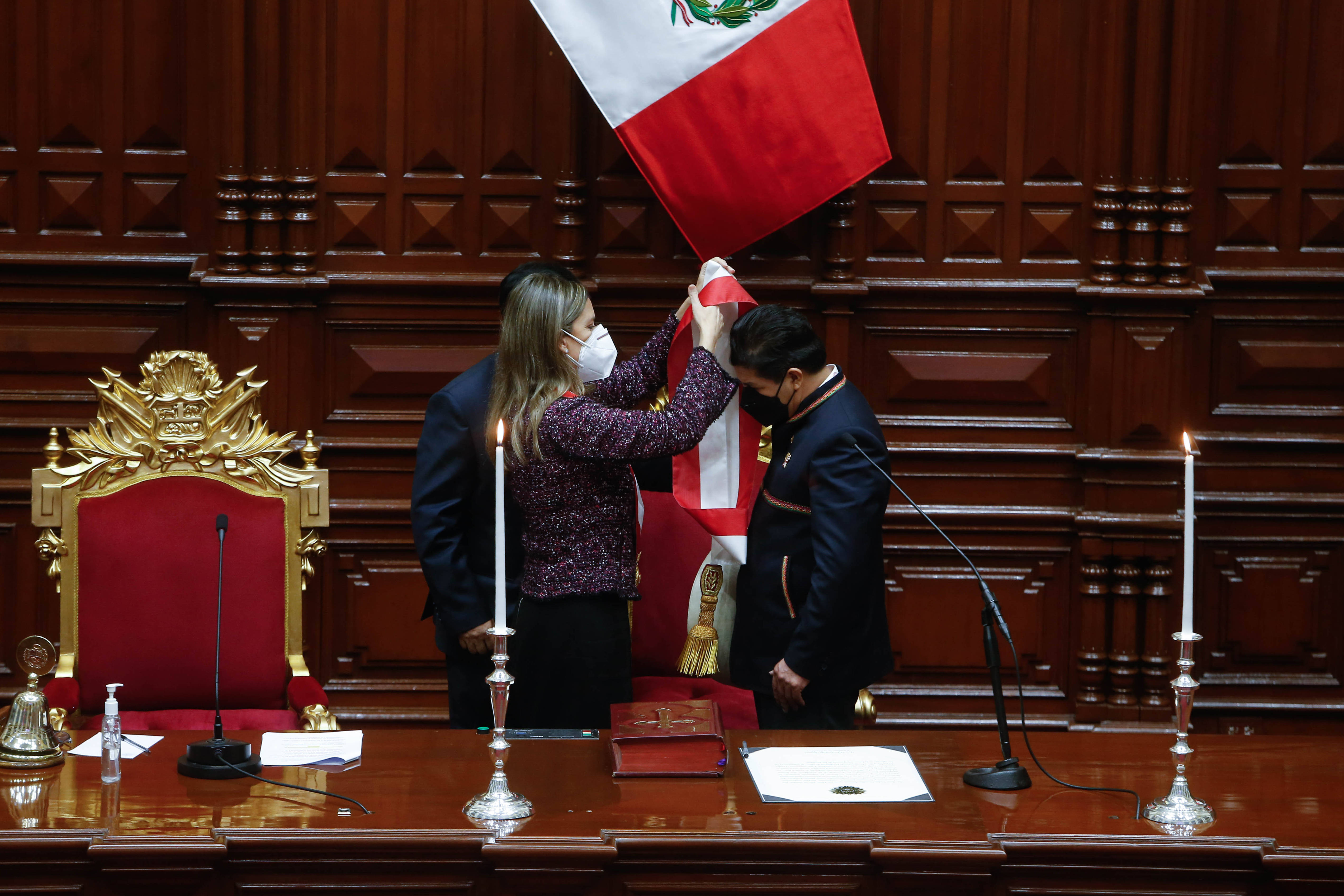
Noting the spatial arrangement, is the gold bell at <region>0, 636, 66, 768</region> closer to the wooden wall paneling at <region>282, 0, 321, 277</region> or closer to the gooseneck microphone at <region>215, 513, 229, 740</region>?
the gooseneck microphone at <region>215, 513, 229, 740</region>

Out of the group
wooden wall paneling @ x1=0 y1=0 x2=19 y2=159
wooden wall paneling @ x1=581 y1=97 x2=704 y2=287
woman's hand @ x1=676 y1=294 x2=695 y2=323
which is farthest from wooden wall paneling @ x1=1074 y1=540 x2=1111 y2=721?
wooden wall paneling @ x1=0 y1=0 x2=19 y2=159

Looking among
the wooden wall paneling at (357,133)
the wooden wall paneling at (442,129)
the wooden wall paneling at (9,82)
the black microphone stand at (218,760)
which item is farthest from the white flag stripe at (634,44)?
the black microphone stand at (218,760)

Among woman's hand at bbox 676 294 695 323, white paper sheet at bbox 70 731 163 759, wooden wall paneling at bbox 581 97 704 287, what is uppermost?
wooden wall paneling at bbox 581 97 704 287

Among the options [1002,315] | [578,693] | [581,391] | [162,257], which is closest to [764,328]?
[581,391]

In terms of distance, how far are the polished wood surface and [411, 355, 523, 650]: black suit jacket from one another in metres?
1.15

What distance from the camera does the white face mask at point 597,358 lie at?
2891 mm

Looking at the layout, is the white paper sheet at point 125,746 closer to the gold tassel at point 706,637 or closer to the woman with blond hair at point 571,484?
the woman with blond hair at point 571,484

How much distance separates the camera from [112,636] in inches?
115

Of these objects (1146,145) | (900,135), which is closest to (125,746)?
(900,135)

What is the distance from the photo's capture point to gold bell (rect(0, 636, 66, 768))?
225 cm

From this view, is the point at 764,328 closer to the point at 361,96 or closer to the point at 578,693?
the point at 578,693

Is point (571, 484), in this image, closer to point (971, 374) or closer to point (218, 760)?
point (218, 760)

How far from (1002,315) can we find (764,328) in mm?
1445

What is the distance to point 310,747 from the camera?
2381 millimetres
